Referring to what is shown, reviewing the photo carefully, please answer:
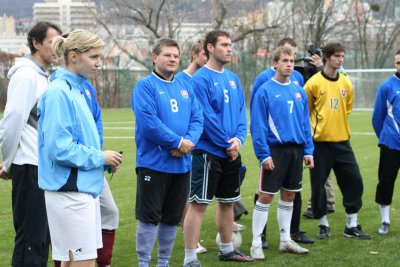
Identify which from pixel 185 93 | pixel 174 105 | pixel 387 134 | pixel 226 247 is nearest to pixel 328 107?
pixel 387 134

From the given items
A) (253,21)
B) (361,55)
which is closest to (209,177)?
(361,55)

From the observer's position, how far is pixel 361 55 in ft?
156

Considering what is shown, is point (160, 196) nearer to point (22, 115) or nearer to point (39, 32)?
point (22, 115)

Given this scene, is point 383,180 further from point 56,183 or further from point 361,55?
point 361,55

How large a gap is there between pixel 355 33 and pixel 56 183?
48796mm

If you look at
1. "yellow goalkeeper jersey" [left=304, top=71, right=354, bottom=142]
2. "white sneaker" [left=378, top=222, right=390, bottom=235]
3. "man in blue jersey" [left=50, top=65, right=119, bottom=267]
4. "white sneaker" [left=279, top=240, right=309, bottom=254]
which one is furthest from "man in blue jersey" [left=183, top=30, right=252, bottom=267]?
"white sneaker" [left=378, top=222, right=390, bottom=235]

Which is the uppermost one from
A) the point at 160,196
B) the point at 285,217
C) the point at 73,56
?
the point at 73,56

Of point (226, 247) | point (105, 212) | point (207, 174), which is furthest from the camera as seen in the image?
point (226, 247)

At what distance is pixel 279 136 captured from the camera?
23.5ft

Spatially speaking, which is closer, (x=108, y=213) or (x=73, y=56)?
(x=73, y=56)

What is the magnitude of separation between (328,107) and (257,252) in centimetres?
179

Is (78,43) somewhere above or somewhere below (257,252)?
above

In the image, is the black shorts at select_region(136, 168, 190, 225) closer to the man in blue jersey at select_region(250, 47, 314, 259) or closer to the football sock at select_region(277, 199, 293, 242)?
the man in blue jersey at select_region(250, 47, 314, 259)

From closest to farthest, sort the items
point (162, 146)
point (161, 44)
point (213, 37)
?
point (162, 146) < point (161, 44) < point (213, 37)
